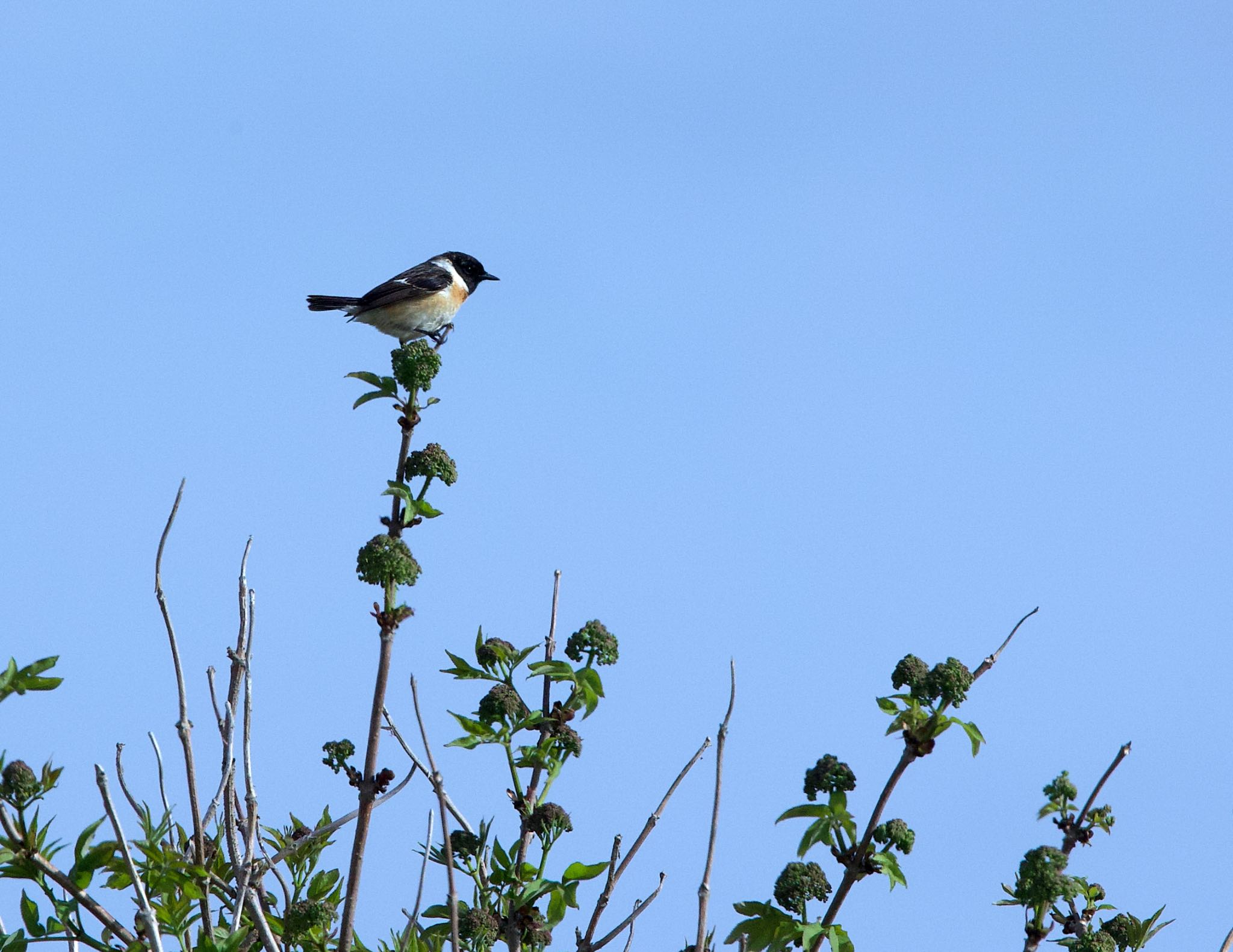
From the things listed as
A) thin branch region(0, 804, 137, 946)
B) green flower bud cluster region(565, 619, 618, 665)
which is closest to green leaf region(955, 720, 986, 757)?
green flower bud cluster region(565, 619, 618, 665)

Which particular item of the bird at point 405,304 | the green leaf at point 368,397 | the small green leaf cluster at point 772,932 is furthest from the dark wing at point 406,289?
the small green leaf cluster at point 772,932

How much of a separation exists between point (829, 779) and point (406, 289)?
878cm

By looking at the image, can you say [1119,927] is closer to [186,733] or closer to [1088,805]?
[1088,805]

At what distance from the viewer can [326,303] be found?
1173 cm

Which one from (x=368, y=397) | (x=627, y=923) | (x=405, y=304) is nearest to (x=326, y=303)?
(x=405, y=304)

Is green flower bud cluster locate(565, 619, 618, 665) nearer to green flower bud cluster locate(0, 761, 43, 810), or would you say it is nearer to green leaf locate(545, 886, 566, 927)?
green leaf locate(545, 886, 566, 927)

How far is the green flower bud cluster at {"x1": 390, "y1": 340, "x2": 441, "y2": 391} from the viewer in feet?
13.8

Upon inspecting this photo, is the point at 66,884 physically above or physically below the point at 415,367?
below

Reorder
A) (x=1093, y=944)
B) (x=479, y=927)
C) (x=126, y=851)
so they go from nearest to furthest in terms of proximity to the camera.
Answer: (x=126, y=851)
(x=1093, y=944)
(x=479, y=927)

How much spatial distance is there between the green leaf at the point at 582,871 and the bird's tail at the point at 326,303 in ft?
27.5

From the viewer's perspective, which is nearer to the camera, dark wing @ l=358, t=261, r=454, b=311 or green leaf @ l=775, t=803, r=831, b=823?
green leaf @ l=775, t=803, r=831, b=823

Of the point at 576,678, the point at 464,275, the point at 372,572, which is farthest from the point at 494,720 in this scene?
the point at 464,275

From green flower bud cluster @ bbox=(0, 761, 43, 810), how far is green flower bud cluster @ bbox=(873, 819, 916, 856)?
2141mm

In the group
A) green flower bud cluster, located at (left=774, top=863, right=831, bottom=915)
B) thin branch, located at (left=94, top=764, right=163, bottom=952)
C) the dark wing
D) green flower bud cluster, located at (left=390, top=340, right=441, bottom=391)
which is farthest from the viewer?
the dark wing
